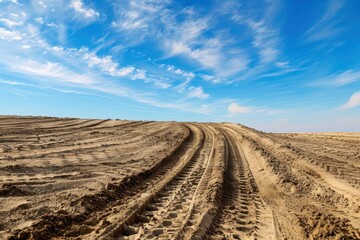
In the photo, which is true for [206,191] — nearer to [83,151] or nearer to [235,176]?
[235,176]

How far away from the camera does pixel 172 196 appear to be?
19.6ft

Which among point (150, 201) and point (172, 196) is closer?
point (150, 201)

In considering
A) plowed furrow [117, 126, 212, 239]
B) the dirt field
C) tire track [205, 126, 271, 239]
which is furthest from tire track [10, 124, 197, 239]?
tire track [205, 126, 271, 239]

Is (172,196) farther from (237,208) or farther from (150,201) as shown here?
(237,208)

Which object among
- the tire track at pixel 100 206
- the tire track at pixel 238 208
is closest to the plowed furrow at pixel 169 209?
the tire track at pixel 100 206

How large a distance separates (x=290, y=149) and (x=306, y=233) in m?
8.26

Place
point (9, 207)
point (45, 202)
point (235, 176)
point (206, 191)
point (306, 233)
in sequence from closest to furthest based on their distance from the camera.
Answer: point (306, 233), point (9, 207), point (45, 202), point (206, 191), point (235, 176)

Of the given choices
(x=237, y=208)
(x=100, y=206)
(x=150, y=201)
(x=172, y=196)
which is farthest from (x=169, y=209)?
(x=237, y=208)

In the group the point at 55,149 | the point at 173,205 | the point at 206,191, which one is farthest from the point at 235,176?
the point at 55,149

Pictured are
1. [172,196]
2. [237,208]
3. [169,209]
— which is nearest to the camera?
[169,209]

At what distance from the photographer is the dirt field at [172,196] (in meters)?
4.37

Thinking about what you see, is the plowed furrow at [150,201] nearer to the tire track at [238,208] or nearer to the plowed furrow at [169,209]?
the plowed furrow at [169,209]

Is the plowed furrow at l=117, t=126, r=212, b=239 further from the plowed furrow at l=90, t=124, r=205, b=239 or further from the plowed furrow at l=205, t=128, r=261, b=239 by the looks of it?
the plowed furrow at l=205, t=128, r=261, b=239

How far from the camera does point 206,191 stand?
250 inches
